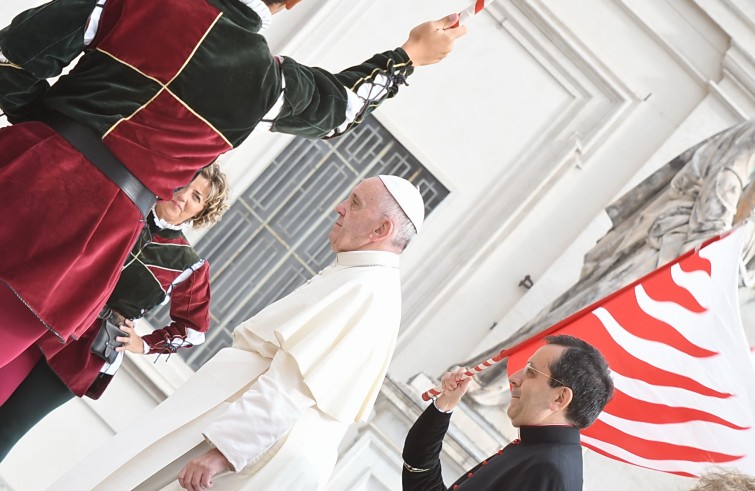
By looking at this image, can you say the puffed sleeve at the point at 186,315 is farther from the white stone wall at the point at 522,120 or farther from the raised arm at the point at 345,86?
the white stone wall at the point at 522,120

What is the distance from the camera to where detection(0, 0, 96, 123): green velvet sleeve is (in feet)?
6.57

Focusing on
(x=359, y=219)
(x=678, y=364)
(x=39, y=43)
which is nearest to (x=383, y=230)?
(x=359, y=219)

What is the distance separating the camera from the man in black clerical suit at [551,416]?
7.57ft

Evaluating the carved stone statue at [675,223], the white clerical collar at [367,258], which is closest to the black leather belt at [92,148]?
the white clerical collar at [367,258]

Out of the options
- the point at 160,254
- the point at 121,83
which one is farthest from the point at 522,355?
the point at 121,83

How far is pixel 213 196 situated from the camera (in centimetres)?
303

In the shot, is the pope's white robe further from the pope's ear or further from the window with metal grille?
the window with metal grille

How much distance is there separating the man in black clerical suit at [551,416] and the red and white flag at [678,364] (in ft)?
1.80

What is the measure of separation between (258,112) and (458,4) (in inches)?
150

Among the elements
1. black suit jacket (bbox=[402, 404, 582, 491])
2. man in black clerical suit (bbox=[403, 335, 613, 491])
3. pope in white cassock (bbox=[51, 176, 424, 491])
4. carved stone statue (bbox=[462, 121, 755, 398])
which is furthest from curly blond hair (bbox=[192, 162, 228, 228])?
carved stone statue (bbox=[462, 121, 755, 398])

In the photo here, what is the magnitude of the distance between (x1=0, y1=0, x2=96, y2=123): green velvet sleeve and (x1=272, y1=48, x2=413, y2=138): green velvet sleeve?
48cm

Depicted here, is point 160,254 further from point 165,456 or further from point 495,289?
point 495,289

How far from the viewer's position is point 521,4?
19.3ft

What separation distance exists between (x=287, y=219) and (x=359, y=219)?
125 inches
